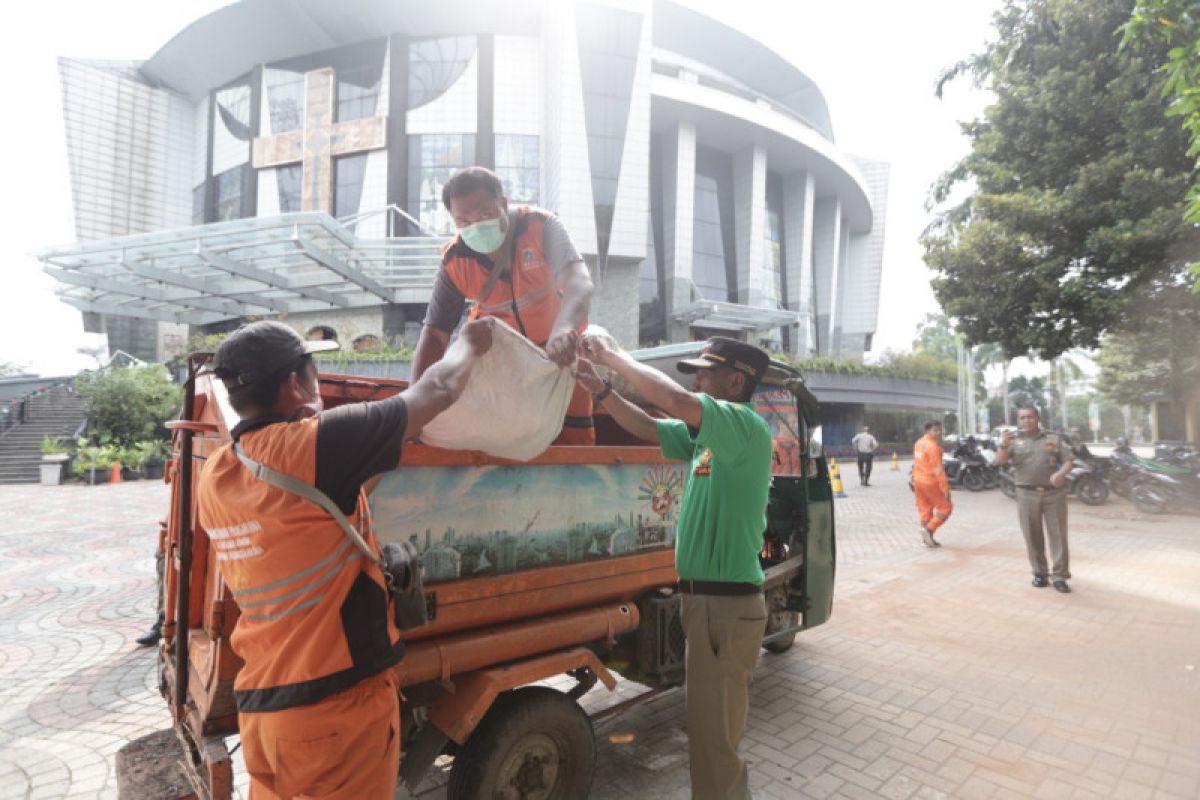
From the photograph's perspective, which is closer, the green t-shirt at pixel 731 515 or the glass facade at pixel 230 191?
the green t-shirt at pixel 731 515

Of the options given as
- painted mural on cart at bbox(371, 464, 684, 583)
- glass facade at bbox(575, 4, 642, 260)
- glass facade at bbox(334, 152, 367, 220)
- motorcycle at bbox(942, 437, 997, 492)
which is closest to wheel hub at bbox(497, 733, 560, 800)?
painted mural on cart at bbox(371, 464, 684, 583)

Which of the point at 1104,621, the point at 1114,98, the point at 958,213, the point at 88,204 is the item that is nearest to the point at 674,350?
the point at 1104,621

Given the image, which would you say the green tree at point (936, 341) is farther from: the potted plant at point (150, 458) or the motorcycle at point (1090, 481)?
the potted plant at point (150, 458)

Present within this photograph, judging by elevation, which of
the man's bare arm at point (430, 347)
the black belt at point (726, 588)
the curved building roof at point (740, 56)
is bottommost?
the black belt at point (726, 588)

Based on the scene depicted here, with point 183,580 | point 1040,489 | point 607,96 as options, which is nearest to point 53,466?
point 183,580

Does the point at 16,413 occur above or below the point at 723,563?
above

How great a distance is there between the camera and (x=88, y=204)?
29141 mm

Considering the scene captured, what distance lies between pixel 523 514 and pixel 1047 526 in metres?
6.69

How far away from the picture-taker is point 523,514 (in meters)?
2.60

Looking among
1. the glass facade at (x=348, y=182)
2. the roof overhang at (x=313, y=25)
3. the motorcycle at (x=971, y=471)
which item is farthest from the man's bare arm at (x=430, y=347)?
the roof overhang at (x=313, y=25)

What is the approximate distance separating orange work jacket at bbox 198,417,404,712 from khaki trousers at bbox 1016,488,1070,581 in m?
7.46

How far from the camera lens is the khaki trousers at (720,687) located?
2391 mm

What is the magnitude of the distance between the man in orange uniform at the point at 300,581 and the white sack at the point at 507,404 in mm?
518

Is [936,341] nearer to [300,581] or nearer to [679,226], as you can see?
[679,226]
